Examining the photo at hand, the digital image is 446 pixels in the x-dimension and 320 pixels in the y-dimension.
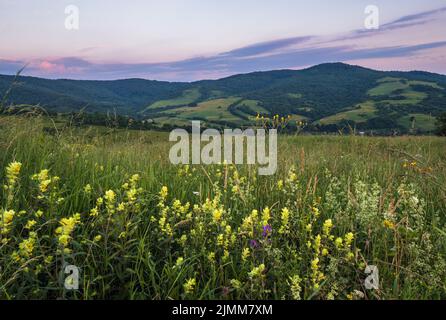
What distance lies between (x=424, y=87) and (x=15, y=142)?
230 metres

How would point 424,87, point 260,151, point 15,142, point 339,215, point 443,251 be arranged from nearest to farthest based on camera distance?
point 443,251
point 339,215
point 15,142
point 260,151
point 424,87

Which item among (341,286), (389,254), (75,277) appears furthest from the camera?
(389,254)

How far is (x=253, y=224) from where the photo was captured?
9.62ft

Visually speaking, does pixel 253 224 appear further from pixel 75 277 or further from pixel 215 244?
pixel 75 277

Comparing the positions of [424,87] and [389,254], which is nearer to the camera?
[389,254]

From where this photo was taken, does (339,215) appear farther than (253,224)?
Yes

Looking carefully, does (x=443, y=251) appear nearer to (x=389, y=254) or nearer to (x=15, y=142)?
(x=389, y=254)

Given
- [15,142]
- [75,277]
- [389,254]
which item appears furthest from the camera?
[15,142]

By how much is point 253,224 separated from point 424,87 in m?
229

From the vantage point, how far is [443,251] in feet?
9.96
